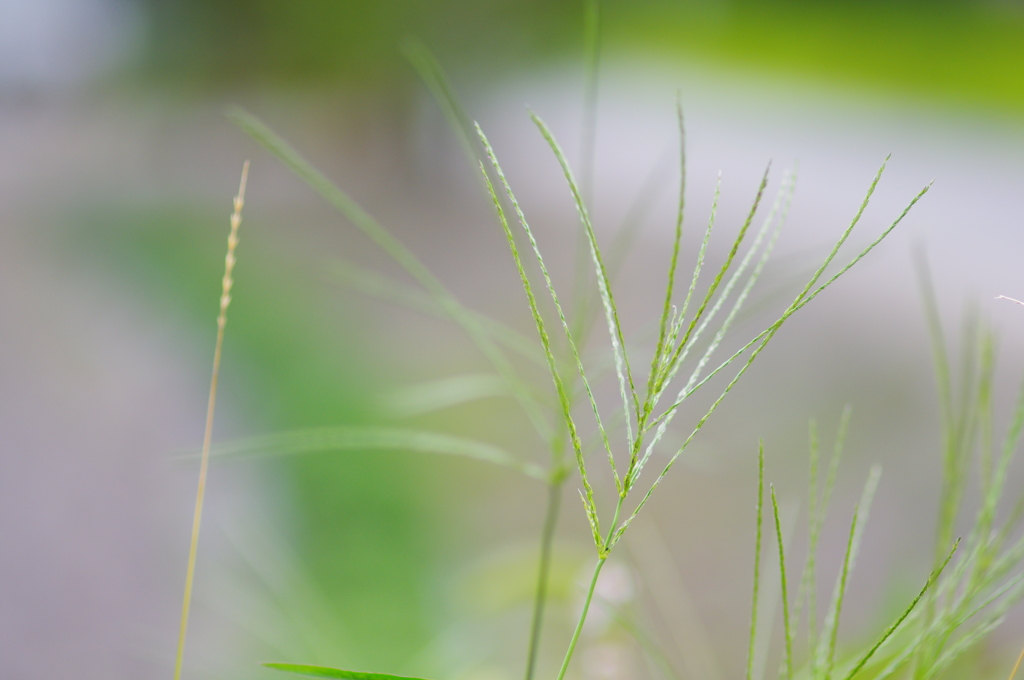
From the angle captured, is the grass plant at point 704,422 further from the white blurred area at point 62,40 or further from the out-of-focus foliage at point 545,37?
the white blurred area at point 62,40


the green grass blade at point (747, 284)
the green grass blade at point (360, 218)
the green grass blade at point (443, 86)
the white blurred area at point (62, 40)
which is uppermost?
the white blurred area at point (62, 40)

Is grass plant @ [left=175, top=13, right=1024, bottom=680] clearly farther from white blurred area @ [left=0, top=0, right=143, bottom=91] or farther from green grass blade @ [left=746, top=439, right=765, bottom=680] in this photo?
white blurred area @ [left=0, top=0, right=143, bottom=91]

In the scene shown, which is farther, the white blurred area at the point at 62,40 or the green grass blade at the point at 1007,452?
the white blurred area at the point at 62,40

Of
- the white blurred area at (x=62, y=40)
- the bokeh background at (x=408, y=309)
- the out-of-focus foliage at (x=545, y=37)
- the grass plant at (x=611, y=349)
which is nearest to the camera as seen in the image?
the grass plant at (x=611, y=349)

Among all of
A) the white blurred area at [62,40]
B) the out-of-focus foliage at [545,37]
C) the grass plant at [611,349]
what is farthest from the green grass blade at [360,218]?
the white blurred area at [62,40]

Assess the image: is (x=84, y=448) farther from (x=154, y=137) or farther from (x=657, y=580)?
(x=154, y=137)

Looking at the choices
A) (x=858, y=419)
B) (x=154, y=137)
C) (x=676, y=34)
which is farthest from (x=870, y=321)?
(x=154, y=137)

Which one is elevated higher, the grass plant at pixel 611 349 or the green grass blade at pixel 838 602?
the grass plant at pixel 611 349
